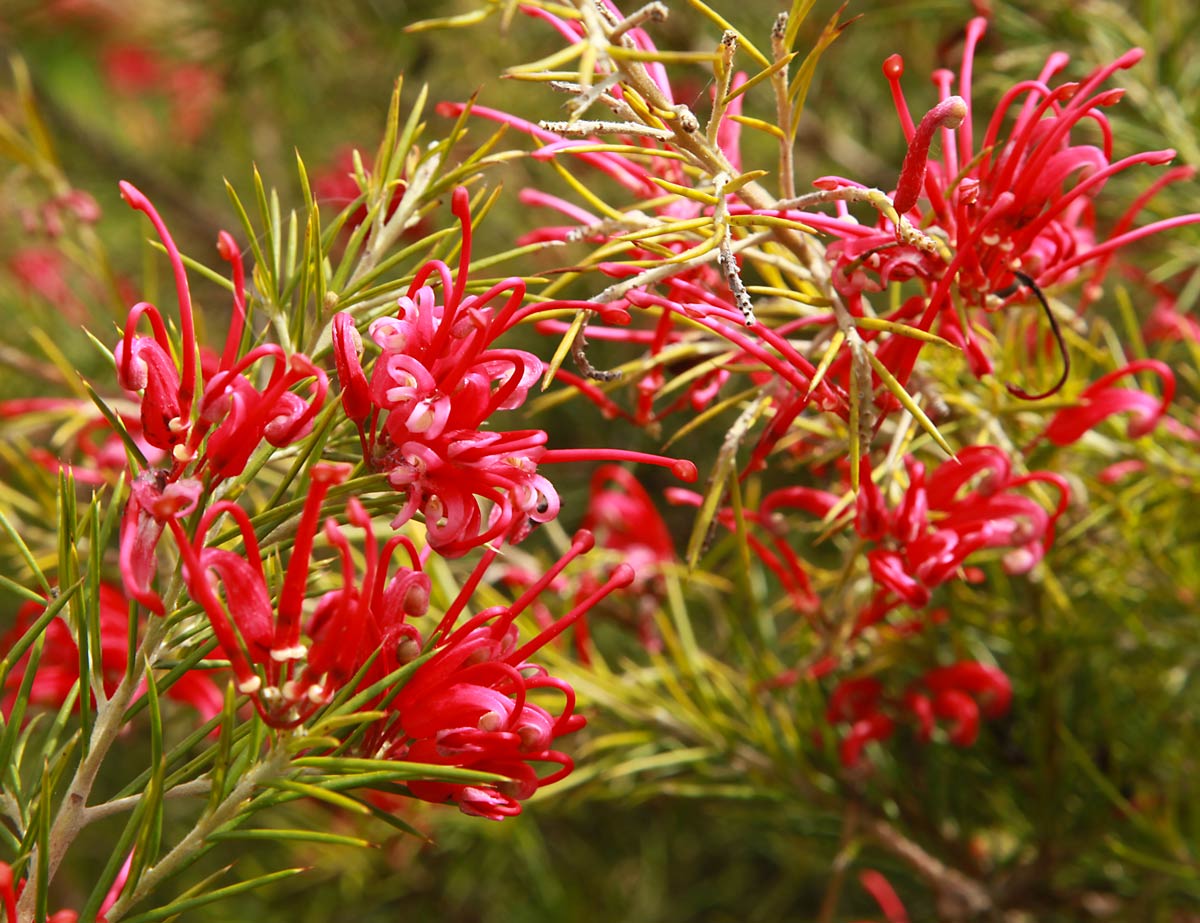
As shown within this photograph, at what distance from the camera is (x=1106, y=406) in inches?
23.6

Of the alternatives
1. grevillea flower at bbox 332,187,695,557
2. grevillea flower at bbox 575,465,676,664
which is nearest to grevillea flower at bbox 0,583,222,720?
grevillea flower at bbox 575,465,676,664

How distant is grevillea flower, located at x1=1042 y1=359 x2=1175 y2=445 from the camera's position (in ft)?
1.96

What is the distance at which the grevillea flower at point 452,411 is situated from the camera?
0.42 metres

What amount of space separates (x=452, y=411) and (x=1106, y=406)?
0.36m

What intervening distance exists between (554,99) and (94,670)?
117 centimetres

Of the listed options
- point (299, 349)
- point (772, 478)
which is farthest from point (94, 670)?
point (772, 478)

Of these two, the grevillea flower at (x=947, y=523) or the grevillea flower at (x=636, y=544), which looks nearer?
the grevillea flower at (x=947, y=523)

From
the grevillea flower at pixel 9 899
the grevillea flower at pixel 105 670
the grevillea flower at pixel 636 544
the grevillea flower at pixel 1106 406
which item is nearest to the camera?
the grevillea flower at pixel 9 899

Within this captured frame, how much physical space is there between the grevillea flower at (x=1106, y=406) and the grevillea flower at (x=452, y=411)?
11.3 inches

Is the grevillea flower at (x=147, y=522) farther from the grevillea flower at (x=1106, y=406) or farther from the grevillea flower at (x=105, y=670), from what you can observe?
the grevillea flower at (x=1106, y=406)

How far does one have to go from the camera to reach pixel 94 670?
0.43m

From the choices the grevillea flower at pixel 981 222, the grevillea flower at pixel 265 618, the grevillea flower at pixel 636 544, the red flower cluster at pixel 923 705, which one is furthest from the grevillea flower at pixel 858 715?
the grevillea flower at pixel 265 618

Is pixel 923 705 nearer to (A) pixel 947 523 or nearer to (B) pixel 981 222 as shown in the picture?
(A) pixel 947 523

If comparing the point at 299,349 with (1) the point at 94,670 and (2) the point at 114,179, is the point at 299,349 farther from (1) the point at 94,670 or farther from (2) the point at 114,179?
(2) the point at 114,179
